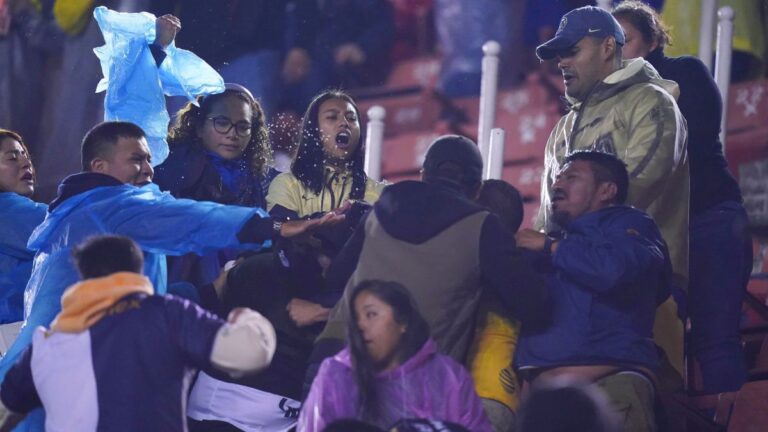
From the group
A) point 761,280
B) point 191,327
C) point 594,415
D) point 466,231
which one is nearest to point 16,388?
point 191,327

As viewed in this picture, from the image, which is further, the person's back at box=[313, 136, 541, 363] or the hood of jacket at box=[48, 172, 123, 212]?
the hood of jacket at box=[48, 172, 123, 212]

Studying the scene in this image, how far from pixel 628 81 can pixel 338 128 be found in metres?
0.93

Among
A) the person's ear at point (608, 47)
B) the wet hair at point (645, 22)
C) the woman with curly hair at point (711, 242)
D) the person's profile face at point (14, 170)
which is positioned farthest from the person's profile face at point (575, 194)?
the person's profile face at point (14, 170)

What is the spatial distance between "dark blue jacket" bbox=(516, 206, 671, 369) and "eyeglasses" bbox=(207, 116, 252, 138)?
132cm

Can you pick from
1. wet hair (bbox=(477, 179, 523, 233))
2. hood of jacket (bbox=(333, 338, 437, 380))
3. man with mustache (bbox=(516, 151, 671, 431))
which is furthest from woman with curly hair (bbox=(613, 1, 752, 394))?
hood of jacket (bbox=(333, 338, 437, 380))

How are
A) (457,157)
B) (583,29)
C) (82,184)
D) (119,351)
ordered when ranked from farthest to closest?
(583,29), (82,184), (457,157), (119,351)

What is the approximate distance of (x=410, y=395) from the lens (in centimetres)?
384

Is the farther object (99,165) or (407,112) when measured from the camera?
(407,112)

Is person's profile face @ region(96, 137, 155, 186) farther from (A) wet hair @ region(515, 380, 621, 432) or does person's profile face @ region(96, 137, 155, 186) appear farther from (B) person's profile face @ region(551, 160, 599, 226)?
(A) wet hair @ region(515, 380, 621, 432)

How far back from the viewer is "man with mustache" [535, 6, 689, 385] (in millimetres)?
4457

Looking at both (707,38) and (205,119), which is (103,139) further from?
(707,38)

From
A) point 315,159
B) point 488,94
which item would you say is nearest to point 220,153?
point 315,159

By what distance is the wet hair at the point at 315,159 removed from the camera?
4793 millimetres

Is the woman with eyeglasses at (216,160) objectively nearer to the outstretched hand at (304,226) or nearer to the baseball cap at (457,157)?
the outstretched hand at (304,226)
